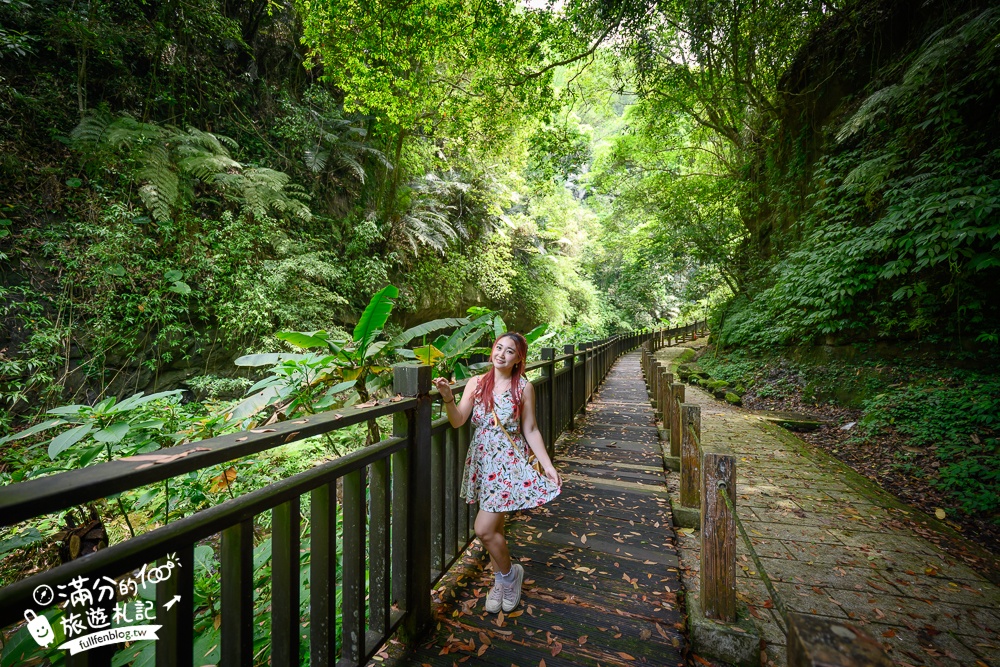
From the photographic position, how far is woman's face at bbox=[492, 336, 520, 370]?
2.25 m

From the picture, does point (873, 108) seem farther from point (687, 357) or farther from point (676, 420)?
point (687, 357)

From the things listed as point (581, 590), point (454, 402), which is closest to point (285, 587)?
point (454, 402)

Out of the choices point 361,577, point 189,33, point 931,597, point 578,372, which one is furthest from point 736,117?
point 361,577

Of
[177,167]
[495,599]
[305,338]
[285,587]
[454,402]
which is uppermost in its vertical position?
[177,167]

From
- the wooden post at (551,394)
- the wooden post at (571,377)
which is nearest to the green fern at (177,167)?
the wooden post at (571,377)

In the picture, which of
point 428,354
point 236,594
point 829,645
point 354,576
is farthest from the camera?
point 428,354

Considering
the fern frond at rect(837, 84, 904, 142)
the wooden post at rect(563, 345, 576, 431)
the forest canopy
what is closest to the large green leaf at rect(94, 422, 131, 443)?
the forest canopy

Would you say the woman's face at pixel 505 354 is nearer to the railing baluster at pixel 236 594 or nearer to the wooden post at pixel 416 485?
the wooden post at pixel 416 485

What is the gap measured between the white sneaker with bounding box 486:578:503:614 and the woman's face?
1.27 metres

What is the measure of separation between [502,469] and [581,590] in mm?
1012

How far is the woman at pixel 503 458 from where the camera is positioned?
2146 millimetres

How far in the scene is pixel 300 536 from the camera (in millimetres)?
1755

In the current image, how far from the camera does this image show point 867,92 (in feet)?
25.2

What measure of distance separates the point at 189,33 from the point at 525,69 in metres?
6.12
